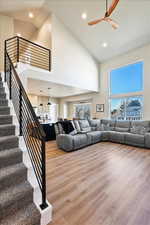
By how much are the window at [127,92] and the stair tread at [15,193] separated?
595 cm

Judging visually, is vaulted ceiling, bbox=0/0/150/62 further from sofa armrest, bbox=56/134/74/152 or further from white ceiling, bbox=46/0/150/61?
sofa armrest, bbox=56/134/74/152

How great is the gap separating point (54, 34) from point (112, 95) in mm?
4325

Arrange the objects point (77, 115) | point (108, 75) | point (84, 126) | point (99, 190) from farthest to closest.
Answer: point (77, 115) → point (108, 75) → point (84, 126) → point (99, 190)

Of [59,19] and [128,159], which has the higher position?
[59,19]

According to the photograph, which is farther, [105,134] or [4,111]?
[105,134]

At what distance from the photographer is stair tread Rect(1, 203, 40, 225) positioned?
1224 millimetres

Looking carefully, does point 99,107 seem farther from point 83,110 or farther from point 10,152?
point 10,152

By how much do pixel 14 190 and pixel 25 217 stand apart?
12.0 inches

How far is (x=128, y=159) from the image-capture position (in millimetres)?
3416

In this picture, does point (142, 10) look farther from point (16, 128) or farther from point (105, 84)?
point (16, 128)

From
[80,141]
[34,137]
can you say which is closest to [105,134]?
[80,141]

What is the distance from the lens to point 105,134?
5.54 m

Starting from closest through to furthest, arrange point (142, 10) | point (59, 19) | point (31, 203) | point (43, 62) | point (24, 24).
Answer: point (31, 203)
point (142, 10)
point (43, 62)
point (59, 19)
point (24, 24)

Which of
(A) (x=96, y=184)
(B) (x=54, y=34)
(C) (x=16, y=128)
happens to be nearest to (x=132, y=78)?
(B) (x=54, y=34)
